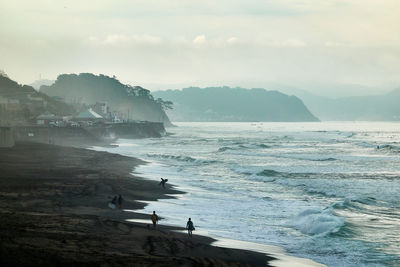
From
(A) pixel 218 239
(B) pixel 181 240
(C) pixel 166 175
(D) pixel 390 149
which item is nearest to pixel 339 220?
(A) pixel 218 239

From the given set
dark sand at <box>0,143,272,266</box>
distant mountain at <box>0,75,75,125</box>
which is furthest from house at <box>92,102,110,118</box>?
dark sand at <box>0,143,272,266</box>

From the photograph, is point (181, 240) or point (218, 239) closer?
point (181, 240)

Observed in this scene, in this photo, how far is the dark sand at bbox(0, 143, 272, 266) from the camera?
1573 cm

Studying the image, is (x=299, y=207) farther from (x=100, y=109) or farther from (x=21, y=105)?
(x=100, y=109)

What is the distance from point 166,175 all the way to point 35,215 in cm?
2717

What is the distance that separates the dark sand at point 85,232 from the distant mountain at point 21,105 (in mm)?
68891

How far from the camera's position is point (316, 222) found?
2620cm

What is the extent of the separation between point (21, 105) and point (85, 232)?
106 m

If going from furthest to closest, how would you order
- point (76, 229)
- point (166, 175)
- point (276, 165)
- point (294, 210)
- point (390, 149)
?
point (390, 149)
point (276, 165)
point (166, 175)
point (294, 210)
point (76, 229)

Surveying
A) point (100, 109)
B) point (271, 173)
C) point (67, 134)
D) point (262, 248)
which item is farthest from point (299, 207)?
point (100, 109)

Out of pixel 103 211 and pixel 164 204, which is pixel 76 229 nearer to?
pixel 103 211

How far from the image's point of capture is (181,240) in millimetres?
20656

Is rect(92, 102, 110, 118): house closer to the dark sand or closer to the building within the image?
the building

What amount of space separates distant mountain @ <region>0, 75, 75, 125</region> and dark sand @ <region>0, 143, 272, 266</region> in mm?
68891
